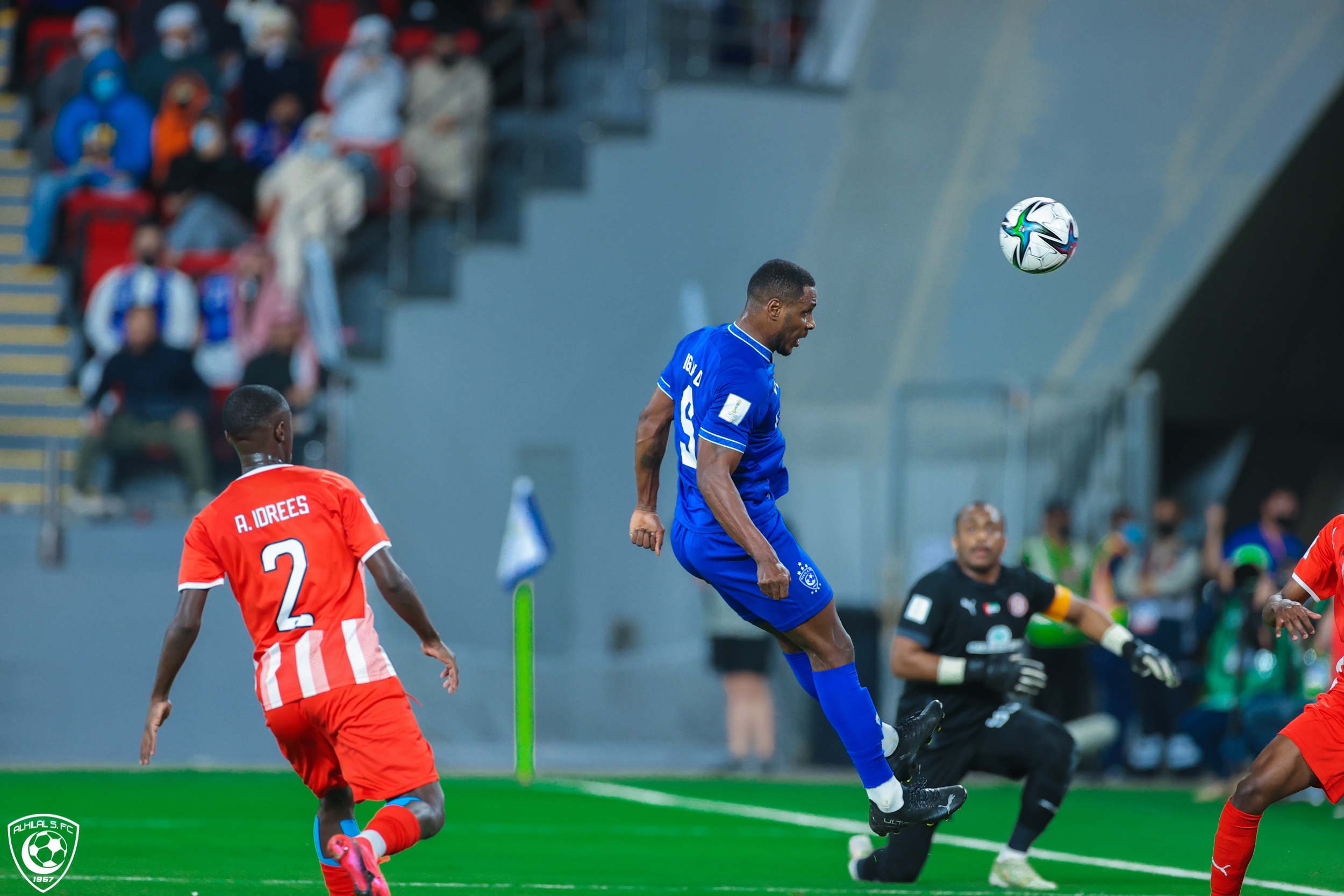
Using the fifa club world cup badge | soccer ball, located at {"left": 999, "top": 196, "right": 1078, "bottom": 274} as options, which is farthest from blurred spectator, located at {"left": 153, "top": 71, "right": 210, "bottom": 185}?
soccer ball, located at {"left": 999, "top": 196, "right": 1078, "bottom": 274}

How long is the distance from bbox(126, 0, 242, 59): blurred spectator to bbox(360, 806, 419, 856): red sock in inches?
537

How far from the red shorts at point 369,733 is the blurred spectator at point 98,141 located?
1186 cm

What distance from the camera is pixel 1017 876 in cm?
791

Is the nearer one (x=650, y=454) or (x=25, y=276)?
(x=650, y=454)

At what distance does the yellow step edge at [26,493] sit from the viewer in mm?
14742

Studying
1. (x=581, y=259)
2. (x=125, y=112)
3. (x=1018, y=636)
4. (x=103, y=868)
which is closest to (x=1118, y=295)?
(x=581, y=259)

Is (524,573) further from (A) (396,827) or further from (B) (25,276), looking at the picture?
(B) (25,276)

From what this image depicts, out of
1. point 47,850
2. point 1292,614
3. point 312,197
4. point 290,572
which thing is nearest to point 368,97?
point 312,197

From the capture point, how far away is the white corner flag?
13.3 m

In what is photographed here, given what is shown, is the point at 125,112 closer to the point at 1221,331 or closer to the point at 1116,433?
the point at 1116,433

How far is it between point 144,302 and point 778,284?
394 inches

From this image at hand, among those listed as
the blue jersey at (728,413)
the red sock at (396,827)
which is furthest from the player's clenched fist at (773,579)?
the red sock at (396,827)

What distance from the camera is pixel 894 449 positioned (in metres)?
15.0

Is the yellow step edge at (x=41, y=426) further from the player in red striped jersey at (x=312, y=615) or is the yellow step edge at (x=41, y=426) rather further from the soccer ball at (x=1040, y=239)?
the soccer ball at (x=1040, y=239)
